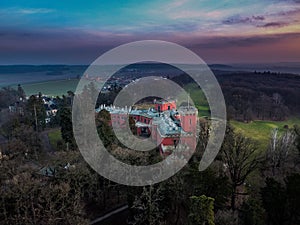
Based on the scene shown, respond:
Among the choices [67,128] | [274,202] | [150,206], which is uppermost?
[67,128]

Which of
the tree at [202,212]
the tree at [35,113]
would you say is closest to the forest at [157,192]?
the tree at [202,212]

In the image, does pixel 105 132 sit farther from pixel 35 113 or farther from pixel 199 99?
pixel 199 99

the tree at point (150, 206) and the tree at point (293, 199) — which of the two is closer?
the tree at point (293, 199)

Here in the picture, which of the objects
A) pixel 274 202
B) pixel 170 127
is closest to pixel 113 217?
pixel 274 202

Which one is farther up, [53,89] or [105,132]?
[53,89]

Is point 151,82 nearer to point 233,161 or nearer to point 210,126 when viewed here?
point 210,126

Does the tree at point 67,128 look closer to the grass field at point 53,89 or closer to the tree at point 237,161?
the tree at point 237,161

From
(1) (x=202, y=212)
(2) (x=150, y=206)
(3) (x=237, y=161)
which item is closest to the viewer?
(1) (x=202, y=212)

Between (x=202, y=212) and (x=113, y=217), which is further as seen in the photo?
(x=113, y=217)

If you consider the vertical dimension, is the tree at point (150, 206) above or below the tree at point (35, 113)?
below
